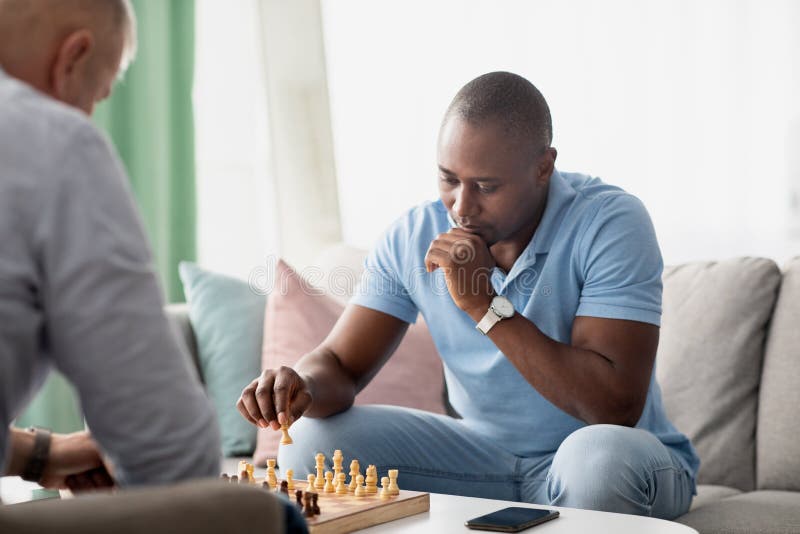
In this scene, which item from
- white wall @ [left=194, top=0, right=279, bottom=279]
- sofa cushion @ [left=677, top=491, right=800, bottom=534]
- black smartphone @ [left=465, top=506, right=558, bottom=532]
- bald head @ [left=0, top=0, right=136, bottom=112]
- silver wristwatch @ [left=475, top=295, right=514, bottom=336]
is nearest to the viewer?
bald head @ [left=0, top=0, right=136, bottom=112]

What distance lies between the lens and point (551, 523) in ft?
4.77

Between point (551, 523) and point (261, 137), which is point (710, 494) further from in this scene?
point (261, 137)

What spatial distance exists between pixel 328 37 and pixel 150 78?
83 centimetres

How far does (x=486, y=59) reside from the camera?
358cm

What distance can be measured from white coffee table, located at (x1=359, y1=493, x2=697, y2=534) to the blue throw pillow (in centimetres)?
130

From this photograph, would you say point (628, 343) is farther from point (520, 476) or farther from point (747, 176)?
point (747, 176)

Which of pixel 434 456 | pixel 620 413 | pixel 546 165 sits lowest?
pixel 434 456

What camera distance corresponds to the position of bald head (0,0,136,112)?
1042 millimetres

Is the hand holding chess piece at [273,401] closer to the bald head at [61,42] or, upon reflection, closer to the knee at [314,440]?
the knee at [314,440]

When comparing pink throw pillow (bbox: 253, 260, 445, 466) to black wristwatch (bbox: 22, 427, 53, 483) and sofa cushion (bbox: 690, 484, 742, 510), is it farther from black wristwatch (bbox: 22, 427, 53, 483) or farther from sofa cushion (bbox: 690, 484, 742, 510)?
black wristwatch (bbox: 22, 427, 53, 483)

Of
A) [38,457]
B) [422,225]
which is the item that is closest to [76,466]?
[38,457]

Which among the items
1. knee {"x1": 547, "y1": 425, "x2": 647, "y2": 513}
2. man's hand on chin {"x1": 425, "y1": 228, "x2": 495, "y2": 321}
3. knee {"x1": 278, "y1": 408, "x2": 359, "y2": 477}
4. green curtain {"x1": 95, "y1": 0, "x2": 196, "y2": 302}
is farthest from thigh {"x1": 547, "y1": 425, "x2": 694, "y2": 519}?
green curtain {"x1": 95, "y1": 0, "x2": 196, "y2": 302}

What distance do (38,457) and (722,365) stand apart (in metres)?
1.73

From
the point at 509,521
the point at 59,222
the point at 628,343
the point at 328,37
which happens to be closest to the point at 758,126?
the point at 628,343
